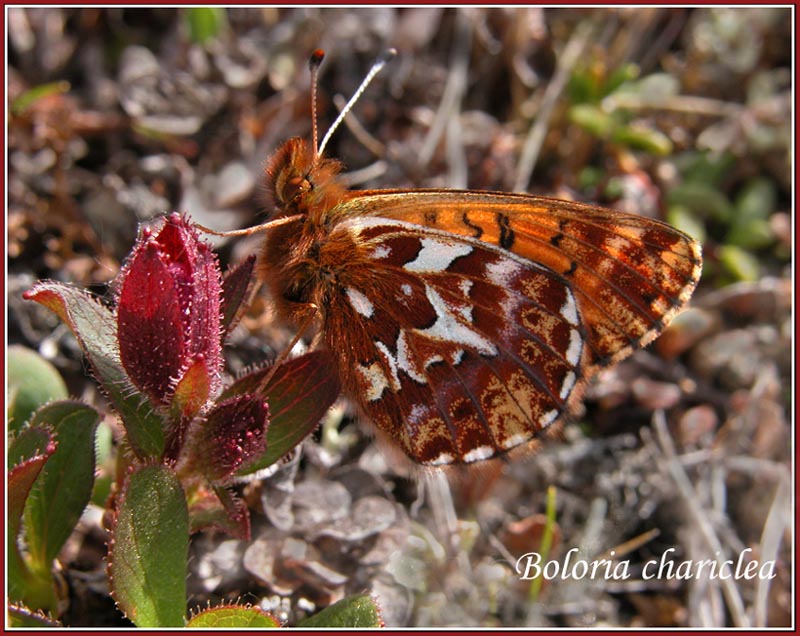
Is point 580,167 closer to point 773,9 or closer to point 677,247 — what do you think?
point 773,9

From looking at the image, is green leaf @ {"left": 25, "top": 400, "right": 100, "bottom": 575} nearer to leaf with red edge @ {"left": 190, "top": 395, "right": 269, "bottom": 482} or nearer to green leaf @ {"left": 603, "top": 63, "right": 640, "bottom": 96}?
leaf with red edge @ {"left": 190, "top": 395, "right": 269, "bottom": 482}

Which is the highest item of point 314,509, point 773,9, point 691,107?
point 773,9

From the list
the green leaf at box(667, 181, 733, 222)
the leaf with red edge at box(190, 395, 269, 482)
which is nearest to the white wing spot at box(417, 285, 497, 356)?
the leaf with red edge at box(190, 395, 269, 482)

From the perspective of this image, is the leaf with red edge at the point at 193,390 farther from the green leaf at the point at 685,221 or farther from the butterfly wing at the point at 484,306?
the green leaf at the point at 685,221

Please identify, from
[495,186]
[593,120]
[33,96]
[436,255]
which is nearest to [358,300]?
[436,255]

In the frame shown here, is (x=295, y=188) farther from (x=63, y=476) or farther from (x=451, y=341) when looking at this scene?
(x=63, y=476)

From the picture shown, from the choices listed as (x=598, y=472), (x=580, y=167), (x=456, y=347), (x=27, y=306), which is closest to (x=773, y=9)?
(x=580, y=167)
